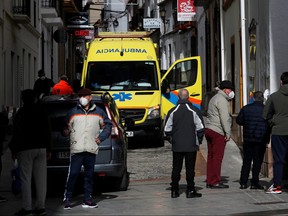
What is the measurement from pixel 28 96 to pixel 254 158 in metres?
4.69

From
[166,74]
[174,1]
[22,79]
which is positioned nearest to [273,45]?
[166,74]

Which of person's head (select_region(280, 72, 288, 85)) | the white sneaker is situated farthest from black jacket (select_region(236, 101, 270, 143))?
the white sneaker

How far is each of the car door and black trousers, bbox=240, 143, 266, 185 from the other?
8.52 m

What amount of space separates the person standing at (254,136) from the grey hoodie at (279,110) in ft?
1.64

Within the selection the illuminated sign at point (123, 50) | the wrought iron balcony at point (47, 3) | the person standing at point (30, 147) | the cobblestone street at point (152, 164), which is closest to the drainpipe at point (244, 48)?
the cobblestone street at point (152, 164)

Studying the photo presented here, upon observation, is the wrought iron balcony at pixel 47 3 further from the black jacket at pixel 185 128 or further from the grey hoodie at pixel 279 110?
the grey hoodie at pixel 279 110

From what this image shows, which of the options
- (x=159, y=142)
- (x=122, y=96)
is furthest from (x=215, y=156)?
(x=159, y=142)

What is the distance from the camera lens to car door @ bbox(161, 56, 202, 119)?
22750 mm

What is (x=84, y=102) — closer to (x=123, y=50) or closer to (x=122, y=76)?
(x=122, y=76)

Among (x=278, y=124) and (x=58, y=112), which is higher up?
(x=58, y=112)

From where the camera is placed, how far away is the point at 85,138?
37.7 ft

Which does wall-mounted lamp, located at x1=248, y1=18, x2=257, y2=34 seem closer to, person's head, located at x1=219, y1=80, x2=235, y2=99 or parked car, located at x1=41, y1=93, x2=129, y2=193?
person's head, located at x1=219, y1=80, x2=235, y2=99

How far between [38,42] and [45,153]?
24591mm

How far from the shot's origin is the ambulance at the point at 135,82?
21.2 metres
